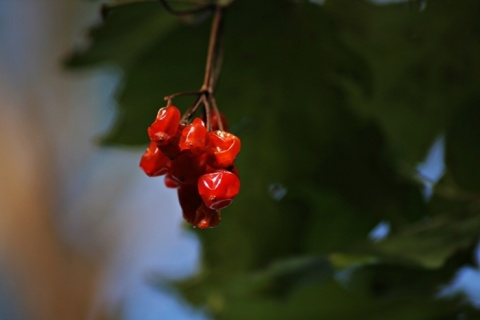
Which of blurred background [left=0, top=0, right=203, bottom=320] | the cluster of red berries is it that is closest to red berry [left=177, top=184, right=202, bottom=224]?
the cluster of red berries

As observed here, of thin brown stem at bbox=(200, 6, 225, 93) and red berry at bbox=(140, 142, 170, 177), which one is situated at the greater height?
thin brown stem at bbox=(200, 6, 225, 93)

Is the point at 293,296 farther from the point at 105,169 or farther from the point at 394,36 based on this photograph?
the point at 105,169

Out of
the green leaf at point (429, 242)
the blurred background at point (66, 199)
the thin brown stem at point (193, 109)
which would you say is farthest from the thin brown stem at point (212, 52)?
the blurred background at point (66, 199)

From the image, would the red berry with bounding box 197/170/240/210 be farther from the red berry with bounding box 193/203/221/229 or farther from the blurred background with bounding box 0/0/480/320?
the blurred background with bounding box 0/0/480/320

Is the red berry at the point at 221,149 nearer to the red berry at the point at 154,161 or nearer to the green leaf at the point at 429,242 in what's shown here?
the red berry at the point at 154,161

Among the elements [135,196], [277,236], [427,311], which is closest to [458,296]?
[427,311]

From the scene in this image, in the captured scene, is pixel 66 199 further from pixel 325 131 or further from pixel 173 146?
pixel 173 146

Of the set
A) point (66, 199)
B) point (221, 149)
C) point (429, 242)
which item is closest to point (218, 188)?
point (221, 149)
